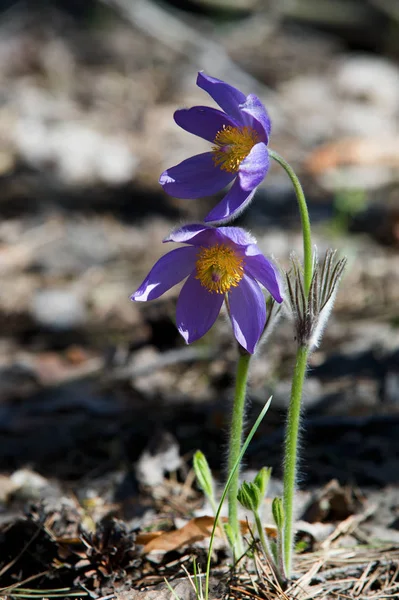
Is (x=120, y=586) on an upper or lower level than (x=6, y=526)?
upper

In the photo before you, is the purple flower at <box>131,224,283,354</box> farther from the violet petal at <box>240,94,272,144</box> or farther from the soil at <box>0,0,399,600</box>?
the soil at <box>0,0,399,600</box>

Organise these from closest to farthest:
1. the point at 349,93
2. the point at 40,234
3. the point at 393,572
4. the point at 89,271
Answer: the point at 393,572
the point at 89,271
the point at 40,234
the point at 349,93

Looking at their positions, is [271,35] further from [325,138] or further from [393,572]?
[393,572]

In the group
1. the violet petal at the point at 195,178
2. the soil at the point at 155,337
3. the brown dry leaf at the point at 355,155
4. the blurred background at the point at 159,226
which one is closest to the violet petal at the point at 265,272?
the violet petal at the point at 195,178

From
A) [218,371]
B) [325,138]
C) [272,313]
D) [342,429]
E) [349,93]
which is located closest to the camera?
[272,313]

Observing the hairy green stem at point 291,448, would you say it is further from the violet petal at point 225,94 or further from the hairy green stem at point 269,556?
the violet petal at point 225,94

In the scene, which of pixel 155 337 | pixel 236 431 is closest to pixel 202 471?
pixel 236 431

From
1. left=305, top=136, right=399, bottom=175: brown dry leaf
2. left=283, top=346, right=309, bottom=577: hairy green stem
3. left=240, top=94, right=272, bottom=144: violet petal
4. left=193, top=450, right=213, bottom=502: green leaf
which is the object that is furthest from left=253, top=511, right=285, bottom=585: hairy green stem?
left=305, top=136, right=399, bottom=175: brown dry leaf

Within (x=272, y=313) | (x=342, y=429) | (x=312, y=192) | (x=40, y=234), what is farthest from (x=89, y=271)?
(x=272, y=313)
